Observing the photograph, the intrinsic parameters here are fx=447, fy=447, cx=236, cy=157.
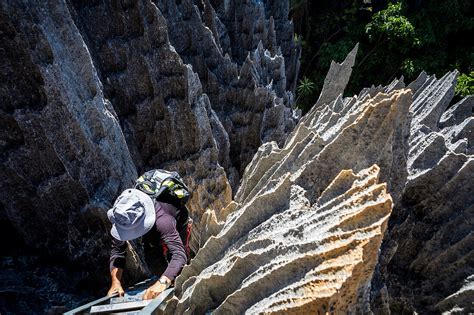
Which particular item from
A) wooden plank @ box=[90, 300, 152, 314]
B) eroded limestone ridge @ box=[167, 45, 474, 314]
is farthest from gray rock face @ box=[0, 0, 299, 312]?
wooden plank @ box=[90, 300, 152, 314]

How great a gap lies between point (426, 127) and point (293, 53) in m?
6.50

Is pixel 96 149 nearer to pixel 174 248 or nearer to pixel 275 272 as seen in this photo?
pixel 174 248

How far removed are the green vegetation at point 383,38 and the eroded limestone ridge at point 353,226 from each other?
8070 millimetres

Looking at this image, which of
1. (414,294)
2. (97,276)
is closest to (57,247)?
(97,276)

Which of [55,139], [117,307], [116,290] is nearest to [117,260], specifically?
[116,290]

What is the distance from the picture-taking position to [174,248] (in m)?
3.46

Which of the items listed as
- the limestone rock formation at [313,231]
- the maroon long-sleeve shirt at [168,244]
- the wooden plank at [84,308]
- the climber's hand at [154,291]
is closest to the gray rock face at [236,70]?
the maroon long-sleeve shirt at [168,244]

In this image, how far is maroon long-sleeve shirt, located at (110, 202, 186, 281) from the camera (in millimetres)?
3422

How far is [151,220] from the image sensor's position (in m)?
3.44

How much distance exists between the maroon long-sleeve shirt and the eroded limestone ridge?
0.12 m

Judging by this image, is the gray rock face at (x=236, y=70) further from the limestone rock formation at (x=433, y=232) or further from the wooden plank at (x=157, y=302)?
the wooden plank at (x=157, y=302)

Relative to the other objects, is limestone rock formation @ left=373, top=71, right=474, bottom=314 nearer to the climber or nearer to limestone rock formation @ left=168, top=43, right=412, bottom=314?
limestone rock formation @ left=168, top=43, right=412, bottom=314

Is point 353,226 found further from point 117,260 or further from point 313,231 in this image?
point 117,260

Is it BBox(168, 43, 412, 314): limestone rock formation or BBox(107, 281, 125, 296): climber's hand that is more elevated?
BBox(168, 43, 412, 314): limestone rock formation
